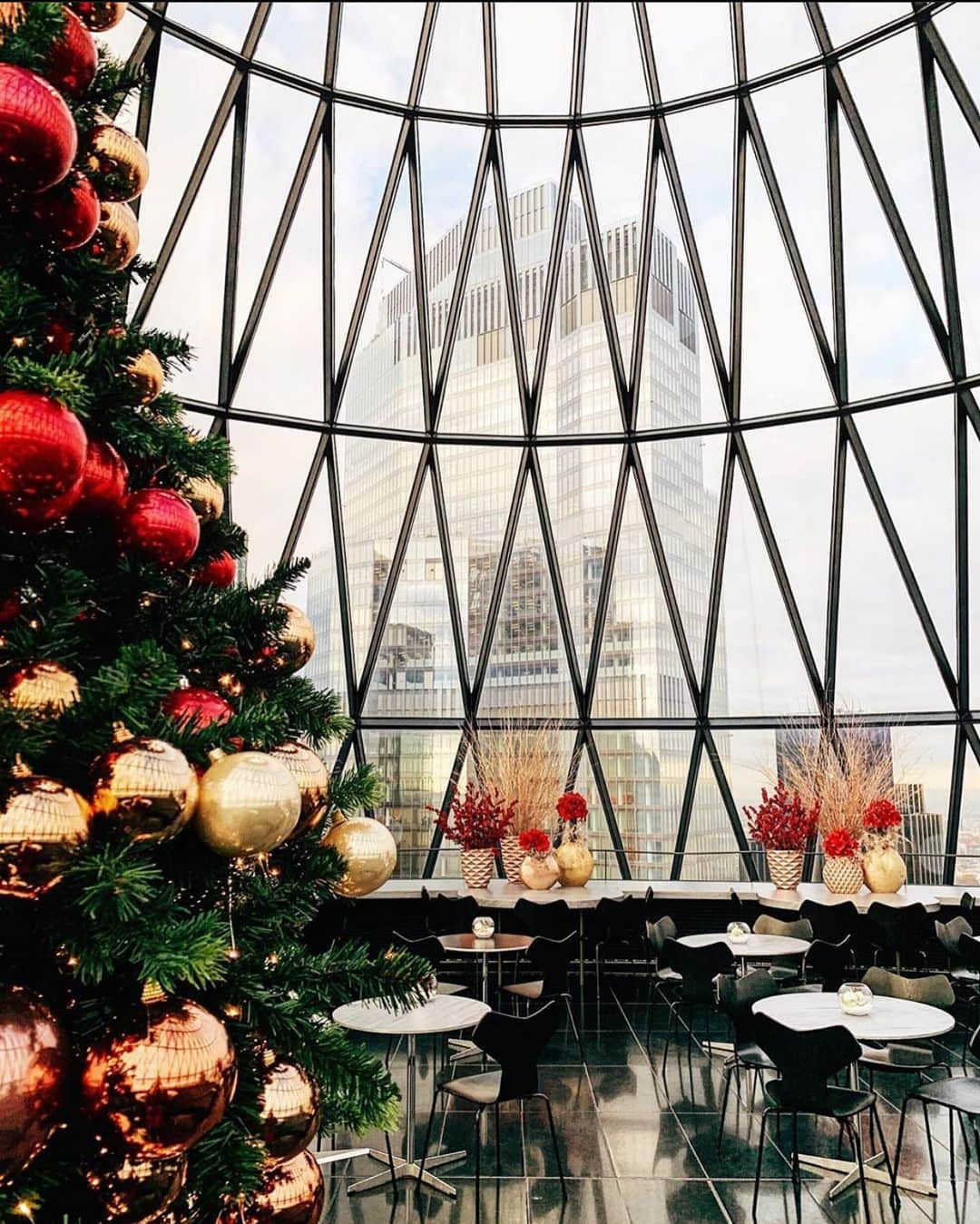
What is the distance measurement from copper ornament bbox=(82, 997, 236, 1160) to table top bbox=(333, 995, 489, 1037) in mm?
2952

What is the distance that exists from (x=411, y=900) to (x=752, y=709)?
4.18 meters

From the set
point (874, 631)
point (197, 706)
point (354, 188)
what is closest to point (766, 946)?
point (874, 631)

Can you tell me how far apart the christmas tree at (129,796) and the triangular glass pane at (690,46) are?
838cm

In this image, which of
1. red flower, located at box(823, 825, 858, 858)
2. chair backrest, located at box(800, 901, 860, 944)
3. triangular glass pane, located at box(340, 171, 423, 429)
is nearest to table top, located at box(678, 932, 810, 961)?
chair backrest, located at box(800, 901, 860, 944)

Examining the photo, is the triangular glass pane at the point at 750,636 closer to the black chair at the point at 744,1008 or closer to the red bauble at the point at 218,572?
the black chair at the point at 744,1008

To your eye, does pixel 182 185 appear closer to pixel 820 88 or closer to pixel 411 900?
pixel 820 88

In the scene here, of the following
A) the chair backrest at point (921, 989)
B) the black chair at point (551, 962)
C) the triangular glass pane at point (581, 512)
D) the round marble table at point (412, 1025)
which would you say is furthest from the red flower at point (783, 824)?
the round marble table at point (412, 1025)

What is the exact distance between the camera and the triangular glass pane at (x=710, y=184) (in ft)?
29.4

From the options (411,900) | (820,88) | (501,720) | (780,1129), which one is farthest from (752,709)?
(820,88)

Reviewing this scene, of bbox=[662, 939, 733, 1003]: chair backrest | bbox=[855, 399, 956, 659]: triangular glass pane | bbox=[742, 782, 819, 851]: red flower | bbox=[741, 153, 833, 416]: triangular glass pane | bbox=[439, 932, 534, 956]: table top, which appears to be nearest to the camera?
bbox=[662, 939, 733, 1003]: chair backrest

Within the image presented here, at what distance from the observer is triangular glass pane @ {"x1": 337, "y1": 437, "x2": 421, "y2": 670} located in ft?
32.4

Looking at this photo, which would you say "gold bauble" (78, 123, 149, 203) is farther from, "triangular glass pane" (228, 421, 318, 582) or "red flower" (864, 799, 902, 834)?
"triangular glass pane" (228, 421, 318, 582)

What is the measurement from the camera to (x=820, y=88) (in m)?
8.32

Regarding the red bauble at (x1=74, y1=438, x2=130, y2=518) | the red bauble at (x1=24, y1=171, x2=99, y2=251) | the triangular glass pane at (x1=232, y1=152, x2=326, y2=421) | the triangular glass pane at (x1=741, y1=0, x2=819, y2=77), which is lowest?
the red bauble at (x1=74, y1=438, x2=130, y2=518)
